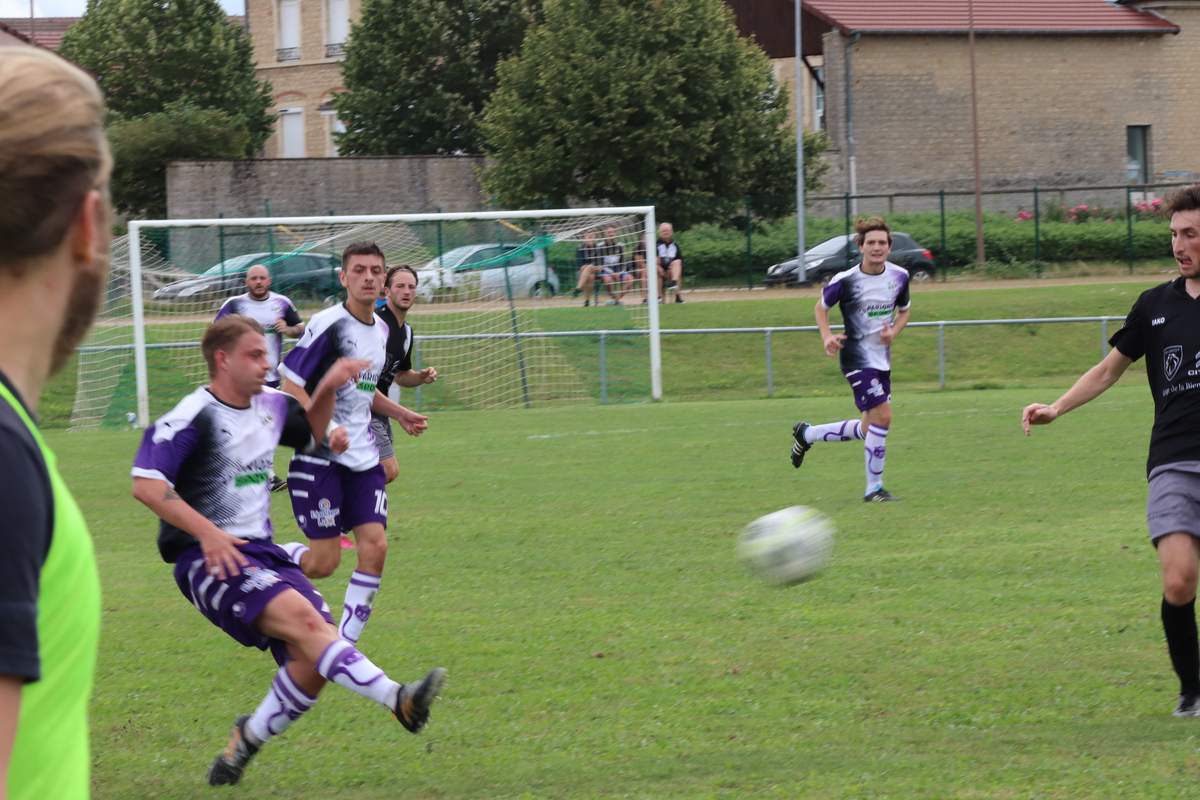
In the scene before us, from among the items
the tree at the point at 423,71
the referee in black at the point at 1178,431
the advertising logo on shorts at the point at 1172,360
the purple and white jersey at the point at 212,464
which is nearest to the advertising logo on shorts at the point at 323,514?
the purple and white jersey at the point at 212,464

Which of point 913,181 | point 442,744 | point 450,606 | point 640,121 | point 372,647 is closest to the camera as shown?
point 442,744

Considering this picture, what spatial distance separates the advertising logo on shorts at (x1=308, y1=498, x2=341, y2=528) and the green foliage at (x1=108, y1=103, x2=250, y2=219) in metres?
38.0

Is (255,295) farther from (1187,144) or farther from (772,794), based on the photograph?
(1187,144)

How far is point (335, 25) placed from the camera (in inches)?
2191

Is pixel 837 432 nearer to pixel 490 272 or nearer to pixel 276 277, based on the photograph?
pixel 490 272

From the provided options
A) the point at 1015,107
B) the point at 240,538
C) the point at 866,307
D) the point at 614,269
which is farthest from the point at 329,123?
the point at 240,538

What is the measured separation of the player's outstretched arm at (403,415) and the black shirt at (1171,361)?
339 centimetres

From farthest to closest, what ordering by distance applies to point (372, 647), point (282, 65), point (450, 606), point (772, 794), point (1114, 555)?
1. point (282, 65)
2. point (1114, 555)
3. point (450, 606)
4. point (372, 647)
5. point (772, 794)

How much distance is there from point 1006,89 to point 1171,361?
43.5 m

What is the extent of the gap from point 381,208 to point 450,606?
35.5 m

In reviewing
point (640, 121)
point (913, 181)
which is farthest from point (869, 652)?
point (913, 181)

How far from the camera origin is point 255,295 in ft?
51.3

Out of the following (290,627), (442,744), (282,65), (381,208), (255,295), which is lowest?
(442,744)

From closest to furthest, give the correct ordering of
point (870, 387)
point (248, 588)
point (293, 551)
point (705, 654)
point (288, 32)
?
1. point (248, 588)
2. point (293, 551)
3. point (705, 654)
4. point (870, 387)
5. point (288, 32)
